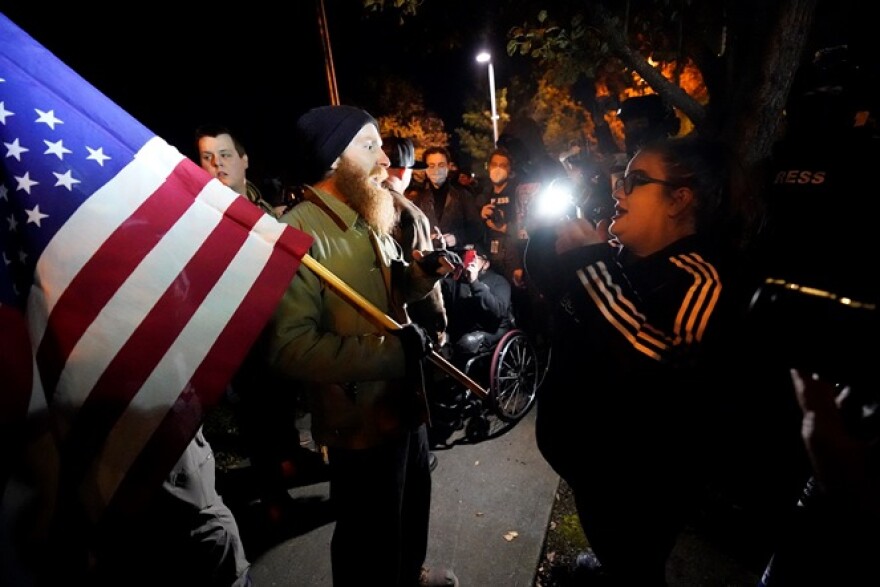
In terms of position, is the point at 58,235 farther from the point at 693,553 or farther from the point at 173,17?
the point at 173,17

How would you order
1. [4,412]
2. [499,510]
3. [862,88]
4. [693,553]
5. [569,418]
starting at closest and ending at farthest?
[4,412]
[862,88]
[569,418]
[693,553]
[499,510]

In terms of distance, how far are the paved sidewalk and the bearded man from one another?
397 mm

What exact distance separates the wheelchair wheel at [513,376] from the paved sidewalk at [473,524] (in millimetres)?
556

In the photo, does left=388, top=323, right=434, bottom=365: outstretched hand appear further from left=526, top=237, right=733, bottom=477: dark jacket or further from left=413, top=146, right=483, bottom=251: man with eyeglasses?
left=413, top=146, right=483, bottom=251: man with eyeglasses

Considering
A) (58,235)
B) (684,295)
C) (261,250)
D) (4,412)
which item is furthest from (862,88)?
(4,412)

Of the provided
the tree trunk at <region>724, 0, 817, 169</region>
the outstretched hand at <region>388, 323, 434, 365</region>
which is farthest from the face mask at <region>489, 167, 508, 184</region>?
the outstretched hand at <region>388, 323, 434, 365</region>

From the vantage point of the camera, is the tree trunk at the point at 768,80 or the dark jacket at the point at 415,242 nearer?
the dark jacket at the point at 415,242

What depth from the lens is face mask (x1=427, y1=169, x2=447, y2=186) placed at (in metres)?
6.74

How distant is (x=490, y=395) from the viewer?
426 centimetres

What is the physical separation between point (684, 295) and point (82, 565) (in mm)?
2278

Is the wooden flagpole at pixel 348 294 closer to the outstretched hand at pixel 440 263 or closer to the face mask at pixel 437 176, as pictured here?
the outstretched hand at pixel 440 263

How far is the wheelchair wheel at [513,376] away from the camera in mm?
4512

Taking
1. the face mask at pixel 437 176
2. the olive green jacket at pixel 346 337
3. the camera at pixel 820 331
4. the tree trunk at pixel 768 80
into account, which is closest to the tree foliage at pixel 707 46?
the tree trunk at pixel 768 80

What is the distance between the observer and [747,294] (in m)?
1.69
